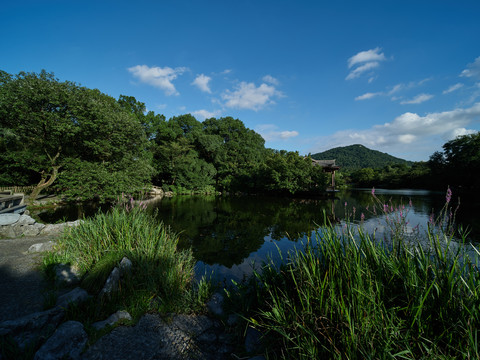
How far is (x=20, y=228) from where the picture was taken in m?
6.57

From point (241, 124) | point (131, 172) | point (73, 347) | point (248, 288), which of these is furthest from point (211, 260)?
point (241, 124)

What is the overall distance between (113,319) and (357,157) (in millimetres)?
116291

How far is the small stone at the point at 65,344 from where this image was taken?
1949 mm

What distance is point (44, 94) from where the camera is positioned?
1153cm

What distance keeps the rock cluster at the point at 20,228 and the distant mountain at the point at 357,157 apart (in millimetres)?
95858

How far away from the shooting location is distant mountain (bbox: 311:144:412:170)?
89.1m

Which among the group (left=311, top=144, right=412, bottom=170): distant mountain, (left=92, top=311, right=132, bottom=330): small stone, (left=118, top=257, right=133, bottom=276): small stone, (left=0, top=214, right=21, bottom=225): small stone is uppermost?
(left=311, top=144, right=412, bottom=170): distant mountain

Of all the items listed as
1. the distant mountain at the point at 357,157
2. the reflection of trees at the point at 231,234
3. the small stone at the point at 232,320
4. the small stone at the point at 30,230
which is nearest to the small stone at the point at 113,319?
the small stone at the point at 232,320

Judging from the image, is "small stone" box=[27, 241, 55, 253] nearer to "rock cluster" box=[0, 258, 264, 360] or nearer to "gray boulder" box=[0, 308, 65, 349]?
"rock cluster" box=[0, 258, 264, 360]

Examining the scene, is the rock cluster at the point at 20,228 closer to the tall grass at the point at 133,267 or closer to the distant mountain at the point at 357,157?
the tall grass at the point at 133,267

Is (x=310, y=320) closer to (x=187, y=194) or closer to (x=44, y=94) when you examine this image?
(x=44, y=94)

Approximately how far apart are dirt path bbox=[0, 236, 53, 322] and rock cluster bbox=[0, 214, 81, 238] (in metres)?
1.47

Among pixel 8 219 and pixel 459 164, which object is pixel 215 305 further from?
pixel 459 164

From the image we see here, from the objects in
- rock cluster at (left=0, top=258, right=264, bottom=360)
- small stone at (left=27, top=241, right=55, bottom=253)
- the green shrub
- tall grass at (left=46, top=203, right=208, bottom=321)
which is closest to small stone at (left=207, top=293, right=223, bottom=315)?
rock cluster at (left=0, top=258, right=264, bottom=360)
